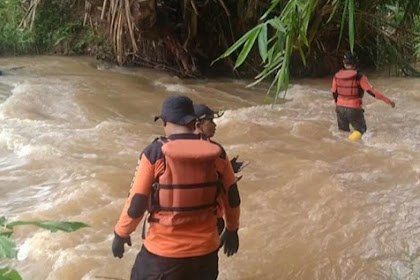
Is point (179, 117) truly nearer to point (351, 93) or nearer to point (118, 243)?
point (118, 243)

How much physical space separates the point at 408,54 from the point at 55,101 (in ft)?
24.7

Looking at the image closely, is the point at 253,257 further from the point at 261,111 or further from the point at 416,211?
the point at 261,111

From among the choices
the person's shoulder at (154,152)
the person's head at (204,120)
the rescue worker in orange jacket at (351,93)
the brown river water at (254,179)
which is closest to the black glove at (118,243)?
the person's shoulder at (154,152)

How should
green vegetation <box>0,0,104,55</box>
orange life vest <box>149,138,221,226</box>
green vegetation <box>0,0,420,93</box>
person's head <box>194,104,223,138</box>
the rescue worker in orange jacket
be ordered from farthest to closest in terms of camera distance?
green vegetation <box>0,0,104,55</box>
green vegetation <box>0,0,420,93</box>
the rescue worker in orange jacket
person's head <box>194,104,223,138</box>
orange life vest <box>149,138,221,226</box>

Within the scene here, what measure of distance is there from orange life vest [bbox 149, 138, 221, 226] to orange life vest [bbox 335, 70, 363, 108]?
15.4ft

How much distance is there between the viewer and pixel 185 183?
2770 mm

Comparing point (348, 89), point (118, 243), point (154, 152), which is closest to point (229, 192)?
point (154, 152)

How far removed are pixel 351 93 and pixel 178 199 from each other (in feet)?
16.3

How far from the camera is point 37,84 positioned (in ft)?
36.9

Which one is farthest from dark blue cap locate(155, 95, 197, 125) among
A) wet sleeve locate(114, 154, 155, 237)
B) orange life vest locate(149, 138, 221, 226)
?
wet sleeve locate(114, 154, 155, 237)

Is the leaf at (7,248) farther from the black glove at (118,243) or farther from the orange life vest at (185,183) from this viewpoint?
the black glove at (118,243)

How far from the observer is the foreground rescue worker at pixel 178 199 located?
9.02ft

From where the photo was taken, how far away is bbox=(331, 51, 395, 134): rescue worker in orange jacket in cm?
716

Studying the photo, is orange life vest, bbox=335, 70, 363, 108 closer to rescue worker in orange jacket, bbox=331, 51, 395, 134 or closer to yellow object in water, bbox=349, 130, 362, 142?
rescue worker in orange jacket, bbox=331, 51, 395, 134
